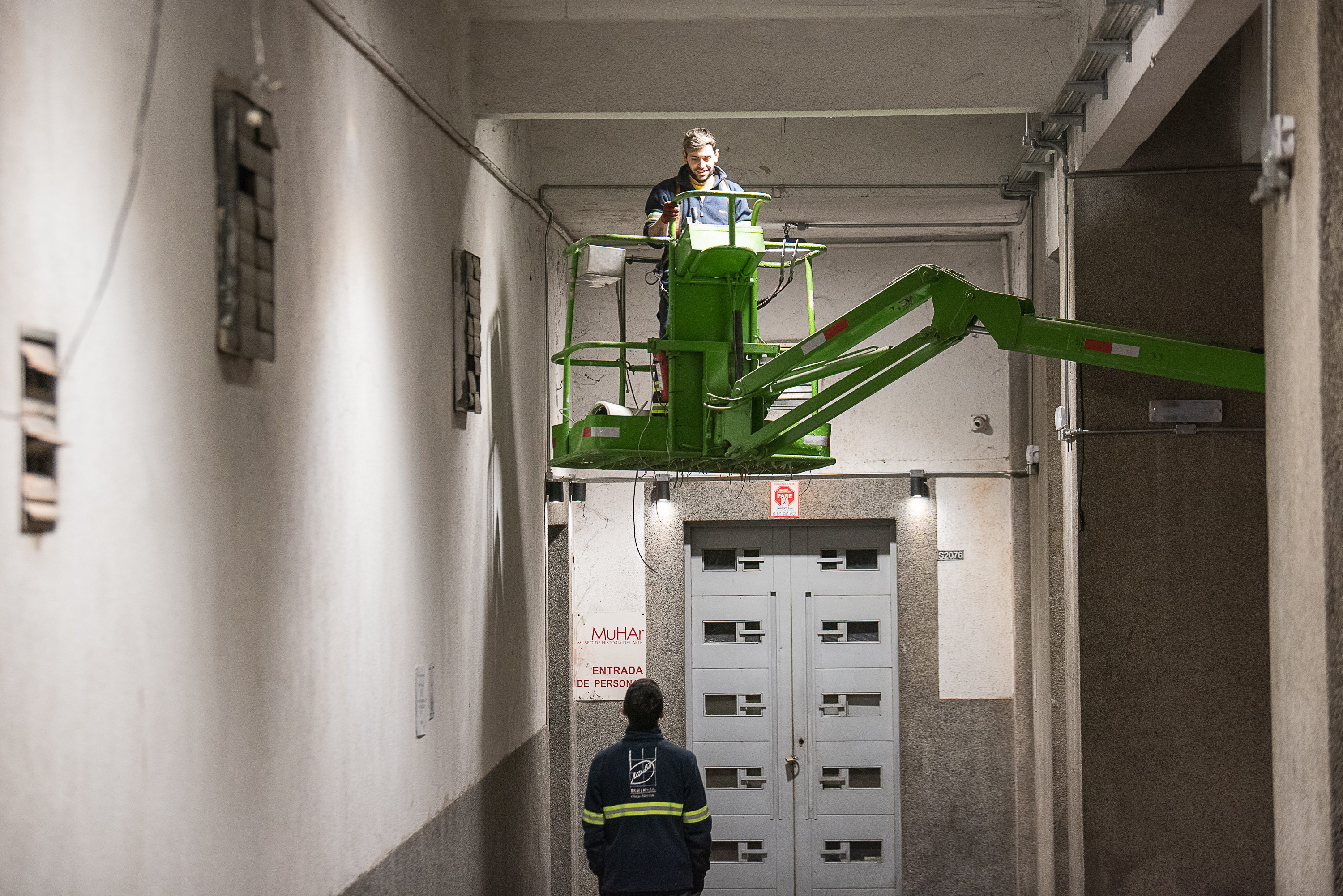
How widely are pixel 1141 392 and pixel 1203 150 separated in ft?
4.05

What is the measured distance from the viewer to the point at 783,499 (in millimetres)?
9609

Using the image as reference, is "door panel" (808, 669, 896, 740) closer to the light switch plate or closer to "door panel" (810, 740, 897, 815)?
"door panel" (810, 740, 897, 815)

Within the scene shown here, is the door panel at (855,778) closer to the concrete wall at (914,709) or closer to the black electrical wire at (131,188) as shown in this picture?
the concrete wall at (914,709)

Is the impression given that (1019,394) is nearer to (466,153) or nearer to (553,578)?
(553,578)

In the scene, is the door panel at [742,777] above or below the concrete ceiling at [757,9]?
below

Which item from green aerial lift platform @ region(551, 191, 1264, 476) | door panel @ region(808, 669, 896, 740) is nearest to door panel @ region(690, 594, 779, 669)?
door panel @ region(808, 669, 896, 740)

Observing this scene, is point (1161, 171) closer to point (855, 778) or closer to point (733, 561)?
point (733, 561)

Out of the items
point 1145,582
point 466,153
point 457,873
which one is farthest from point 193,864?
point 1145,582

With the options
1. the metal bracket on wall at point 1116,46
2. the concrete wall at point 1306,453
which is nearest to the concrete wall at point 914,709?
the metal bracket on wall at point 1116,46

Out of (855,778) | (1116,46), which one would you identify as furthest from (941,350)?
(855,778)

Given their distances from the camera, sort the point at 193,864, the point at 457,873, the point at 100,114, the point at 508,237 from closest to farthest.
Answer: the point at 100,114, the point at 193,864, the point at 457,873, the point at 508,237

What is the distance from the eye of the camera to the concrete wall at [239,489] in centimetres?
261

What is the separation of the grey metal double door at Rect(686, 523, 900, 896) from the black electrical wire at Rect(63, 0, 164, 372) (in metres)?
7.05

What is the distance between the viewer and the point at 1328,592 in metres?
2.95
